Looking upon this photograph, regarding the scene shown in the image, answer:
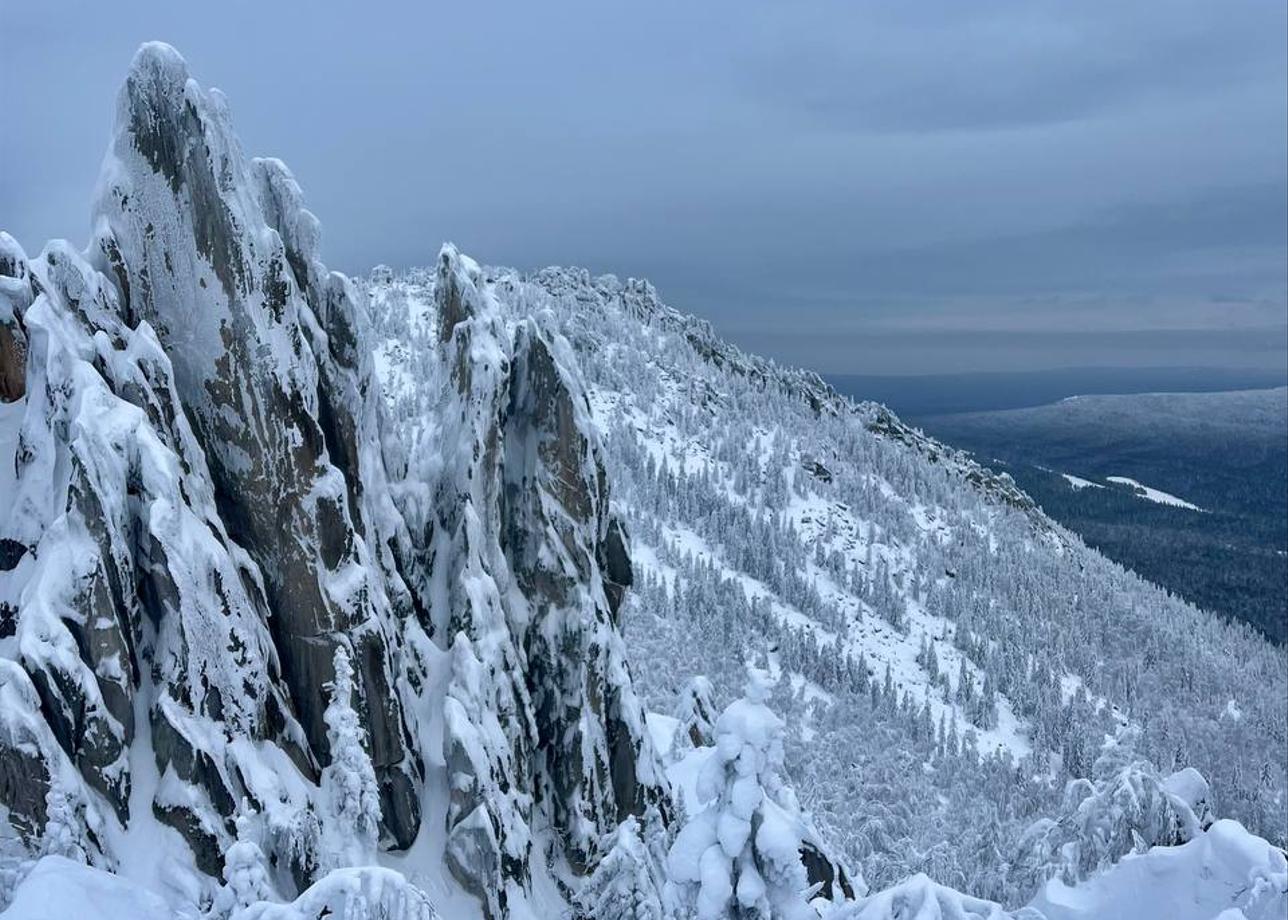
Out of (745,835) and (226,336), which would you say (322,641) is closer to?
(226,336)

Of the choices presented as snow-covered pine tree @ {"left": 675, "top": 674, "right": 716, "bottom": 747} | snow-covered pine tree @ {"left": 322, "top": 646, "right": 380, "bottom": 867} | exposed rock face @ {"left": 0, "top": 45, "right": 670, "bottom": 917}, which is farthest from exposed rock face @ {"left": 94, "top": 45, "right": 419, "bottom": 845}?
snow-covered pine tree @ {"left": 675, "top": 674, "right": 716, "bottom": 747}

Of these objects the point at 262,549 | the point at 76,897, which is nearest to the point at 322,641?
the point at 262,549

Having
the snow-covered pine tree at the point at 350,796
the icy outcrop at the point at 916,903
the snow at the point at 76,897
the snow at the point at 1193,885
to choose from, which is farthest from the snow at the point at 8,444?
the snow at the point at 1193,885

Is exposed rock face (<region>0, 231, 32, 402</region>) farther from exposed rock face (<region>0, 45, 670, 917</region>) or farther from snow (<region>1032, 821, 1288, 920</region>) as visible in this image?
snow (<region>1032, 821, 1288, 920</region>)

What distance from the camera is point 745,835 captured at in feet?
45.3

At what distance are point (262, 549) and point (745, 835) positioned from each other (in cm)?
1420

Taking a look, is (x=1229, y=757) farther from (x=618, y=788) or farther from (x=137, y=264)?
→ (x=137, y=264)

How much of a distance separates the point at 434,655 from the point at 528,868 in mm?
7090

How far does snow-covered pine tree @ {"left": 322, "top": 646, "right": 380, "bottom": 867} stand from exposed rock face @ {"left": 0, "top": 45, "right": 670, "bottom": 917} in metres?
0.54

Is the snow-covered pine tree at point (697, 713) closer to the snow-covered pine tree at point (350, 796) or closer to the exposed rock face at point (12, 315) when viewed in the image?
the snow-covered pine tree at point (350, 796)

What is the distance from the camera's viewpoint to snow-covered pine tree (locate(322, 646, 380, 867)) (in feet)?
64.5

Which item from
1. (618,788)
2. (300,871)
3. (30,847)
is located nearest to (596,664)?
(618,788)

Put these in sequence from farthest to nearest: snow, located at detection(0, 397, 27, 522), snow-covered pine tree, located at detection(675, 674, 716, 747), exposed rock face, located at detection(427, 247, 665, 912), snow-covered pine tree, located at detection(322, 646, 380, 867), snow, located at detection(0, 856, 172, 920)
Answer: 1. snow-covered pine tree, located at detection(675, 674, 716, 747)
2. exposed rock face, located at detection(427, 247, 665, 912)
3. snow-covered pine tree, located at detection(322, 646, 380, 867)
4. snow, located at detection(0, 397, 27, 522)
5. snow, located at detection(0, 856, 172, 920)

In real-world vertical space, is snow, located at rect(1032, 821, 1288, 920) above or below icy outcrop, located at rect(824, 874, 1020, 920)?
below
